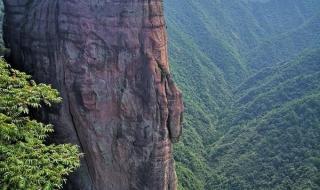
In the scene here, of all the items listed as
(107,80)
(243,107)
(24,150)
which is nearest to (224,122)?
(243,107)

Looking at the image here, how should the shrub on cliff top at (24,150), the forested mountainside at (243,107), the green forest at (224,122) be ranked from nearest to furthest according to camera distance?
1. the shrub on cliff top at (24,150)
2. the green forest at (224,122)
3. the forested mountainside at (243,107)

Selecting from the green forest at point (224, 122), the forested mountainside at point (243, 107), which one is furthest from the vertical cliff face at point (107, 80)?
the forested mountainside at point (243, 107)

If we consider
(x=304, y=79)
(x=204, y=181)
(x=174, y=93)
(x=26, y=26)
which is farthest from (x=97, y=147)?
(x=304, y=79)

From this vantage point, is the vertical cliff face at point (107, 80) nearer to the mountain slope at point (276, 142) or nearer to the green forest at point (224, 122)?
the green forest at point (224, 122)

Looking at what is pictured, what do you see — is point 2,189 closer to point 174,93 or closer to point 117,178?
point 117,178

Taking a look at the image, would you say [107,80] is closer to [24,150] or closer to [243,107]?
[24,150]

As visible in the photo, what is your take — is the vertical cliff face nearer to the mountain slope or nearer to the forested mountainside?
the forested mountainside
